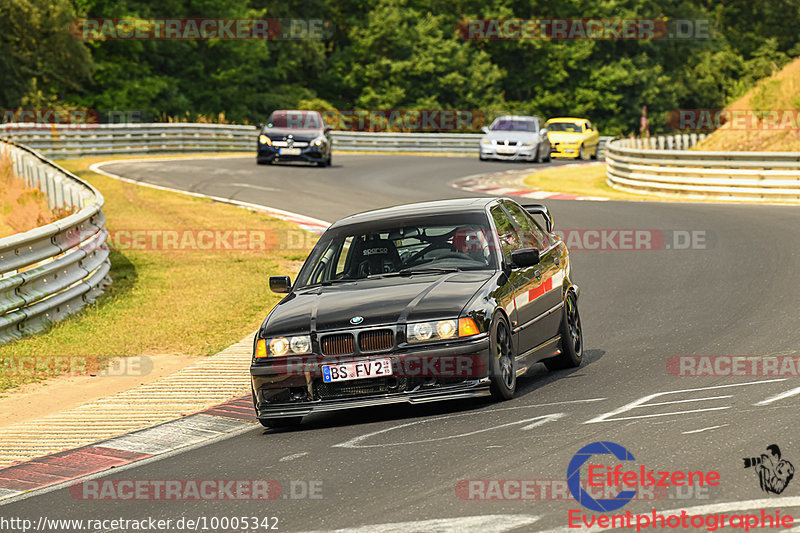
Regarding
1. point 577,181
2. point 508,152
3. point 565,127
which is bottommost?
point 577,181

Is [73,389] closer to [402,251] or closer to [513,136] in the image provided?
[402,251]

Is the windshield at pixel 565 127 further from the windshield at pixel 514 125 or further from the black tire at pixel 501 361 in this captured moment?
the black tire at pixel 501 361

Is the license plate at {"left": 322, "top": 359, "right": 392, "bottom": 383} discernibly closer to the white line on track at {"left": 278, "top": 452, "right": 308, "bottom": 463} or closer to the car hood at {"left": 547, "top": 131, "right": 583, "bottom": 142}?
the white line on track at {"left": 278, "top": 452, "right": 308, "bottom": 463}

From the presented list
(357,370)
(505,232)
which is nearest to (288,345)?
(357,370)

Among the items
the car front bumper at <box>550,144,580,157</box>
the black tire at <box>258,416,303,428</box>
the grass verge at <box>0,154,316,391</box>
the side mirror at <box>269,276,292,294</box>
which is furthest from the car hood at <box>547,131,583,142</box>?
the black tire at <box>258,416,303,428</box>

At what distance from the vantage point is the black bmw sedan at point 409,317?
830cm

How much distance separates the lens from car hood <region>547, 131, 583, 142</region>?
1762 inches

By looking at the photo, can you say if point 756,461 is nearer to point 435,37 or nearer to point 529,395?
point 529,395

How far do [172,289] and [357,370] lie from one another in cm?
798

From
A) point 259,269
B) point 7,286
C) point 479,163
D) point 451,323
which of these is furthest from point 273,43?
point 451,323

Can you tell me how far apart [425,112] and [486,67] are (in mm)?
5210

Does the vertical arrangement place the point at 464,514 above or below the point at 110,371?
above

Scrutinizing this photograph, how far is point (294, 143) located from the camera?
3475 centimetres

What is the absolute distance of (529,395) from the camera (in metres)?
9.02
